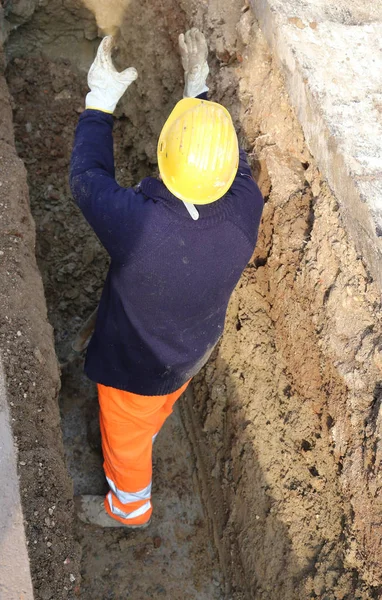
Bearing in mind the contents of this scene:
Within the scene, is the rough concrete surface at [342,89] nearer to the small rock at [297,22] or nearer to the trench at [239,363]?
the small rock at [297,22]

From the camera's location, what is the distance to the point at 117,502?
3473mm

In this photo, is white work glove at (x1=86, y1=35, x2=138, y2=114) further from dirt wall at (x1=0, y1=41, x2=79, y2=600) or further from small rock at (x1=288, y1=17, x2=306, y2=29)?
small rock at (x1=288, y1=17, x2=306, y2=29)

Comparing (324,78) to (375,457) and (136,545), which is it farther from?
(136,545)

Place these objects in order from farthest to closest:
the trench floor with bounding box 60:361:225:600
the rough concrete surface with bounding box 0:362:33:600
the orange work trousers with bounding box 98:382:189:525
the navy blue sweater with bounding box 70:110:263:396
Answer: the trench floor with bounding box 60:361:225:600
the orange work trousers with bounding box 98:382:189:525
the navy blue sweater with bounding box 70:110:263:396
the rough concrete surface with bounding box 0:362:33:600

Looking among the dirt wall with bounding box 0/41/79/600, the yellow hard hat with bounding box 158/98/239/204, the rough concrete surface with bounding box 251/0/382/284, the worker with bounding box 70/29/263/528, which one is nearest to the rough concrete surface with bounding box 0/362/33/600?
the dirt wall with bounding box 0/41/79/600

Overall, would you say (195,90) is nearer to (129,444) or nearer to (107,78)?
(107,78)

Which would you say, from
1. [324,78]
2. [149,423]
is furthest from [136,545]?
[324,78]

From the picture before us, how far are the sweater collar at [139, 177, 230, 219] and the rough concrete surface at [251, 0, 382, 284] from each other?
2.42 feet

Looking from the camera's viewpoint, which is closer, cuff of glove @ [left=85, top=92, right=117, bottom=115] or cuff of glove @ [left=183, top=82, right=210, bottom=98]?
cuff of glove @ [left=85, top=92, right=117, bottom=115]

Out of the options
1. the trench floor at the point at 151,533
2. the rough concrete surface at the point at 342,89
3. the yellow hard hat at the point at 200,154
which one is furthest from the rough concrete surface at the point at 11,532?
the rough concrete surface at the point at 342,89

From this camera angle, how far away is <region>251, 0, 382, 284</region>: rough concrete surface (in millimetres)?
2809

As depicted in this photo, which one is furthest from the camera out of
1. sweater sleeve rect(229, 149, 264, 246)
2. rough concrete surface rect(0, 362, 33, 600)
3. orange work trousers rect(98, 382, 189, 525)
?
orange work trousers rect(98, 382, 189, 525)

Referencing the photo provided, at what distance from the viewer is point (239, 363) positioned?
3.56 meters

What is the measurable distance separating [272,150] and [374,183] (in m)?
0.66
